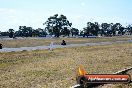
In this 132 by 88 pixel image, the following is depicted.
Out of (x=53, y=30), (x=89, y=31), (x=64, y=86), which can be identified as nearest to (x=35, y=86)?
(x=64, y=86)

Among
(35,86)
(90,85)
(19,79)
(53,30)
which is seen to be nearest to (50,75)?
(19,79)

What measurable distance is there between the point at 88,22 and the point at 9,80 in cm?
18412

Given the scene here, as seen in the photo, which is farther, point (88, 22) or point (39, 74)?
point (88, 22)

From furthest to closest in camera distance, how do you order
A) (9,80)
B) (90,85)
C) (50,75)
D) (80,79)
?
(50,75) → (9,80) → (90,85) → (80,79)

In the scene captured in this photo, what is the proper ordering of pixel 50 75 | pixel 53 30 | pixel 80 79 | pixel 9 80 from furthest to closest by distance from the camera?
1. pixel 53 30
2. pixel 50 75
3. pixel 9 80
4. pixel 80 79

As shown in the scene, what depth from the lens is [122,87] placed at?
1245 centimetres

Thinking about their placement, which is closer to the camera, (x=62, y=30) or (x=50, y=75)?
(x=50, y=75)

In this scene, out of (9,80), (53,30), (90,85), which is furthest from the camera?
(53,30)

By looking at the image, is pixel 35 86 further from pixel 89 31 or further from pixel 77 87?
pixel 89 31

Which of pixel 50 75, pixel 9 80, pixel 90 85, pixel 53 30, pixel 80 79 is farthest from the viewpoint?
pixel 53 30

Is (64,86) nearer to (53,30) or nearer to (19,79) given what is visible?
(19,79)

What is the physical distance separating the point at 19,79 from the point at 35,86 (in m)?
2.13

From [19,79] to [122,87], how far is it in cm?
546

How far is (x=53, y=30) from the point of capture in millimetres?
162125
